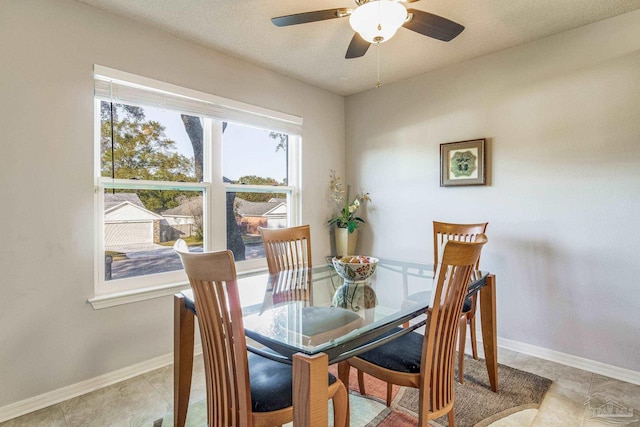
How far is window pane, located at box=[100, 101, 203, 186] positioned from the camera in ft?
7.52

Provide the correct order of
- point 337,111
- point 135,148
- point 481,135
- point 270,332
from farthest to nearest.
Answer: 1. point 337,111
2. point 481,135
3. point 135,148
4. point 270,332

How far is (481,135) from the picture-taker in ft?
9.52

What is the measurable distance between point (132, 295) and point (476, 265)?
243 centimetres

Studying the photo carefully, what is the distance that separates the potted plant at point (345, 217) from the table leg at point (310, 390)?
8.35 feet

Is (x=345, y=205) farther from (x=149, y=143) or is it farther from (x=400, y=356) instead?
(x=400, y=356)

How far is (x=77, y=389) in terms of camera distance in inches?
83.0

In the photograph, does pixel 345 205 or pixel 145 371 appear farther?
pixel 345 205

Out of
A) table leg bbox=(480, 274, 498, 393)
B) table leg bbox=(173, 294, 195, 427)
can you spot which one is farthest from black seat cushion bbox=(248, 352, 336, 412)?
table leg bbox=(480, 274, 498, 393)

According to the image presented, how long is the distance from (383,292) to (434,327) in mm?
580

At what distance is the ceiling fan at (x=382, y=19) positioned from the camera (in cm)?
156

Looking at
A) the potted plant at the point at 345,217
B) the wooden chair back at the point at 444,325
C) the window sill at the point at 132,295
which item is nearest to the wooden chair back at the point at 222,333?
the wooden chair back at the point at 444,325

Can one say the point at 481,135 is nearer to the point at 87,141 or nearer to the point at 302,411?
the point at 302,411

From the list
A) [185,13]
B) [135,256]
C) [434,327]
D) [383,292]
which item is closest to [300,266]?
[383,292]

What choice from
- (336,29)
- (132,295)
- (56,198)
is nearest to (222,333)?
(132,295)
